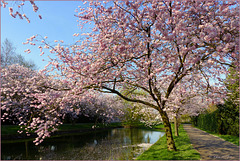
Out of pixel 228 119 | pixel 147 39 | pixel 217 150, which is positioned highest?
pixel 147 39

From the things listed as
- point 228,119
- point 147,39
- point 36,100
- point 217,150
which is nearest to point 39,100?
point 36,100

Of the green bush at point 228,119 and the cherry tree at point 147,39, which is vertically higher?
the cherry tree at point 147,39

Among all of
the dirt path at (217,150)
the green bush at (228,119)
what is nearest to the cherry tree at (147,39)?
the dirt path at (217,150)

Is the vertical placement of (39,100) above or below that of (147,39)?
below

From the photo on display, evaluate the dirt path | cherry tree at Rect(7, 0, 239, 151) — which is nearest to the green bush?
the dirt path

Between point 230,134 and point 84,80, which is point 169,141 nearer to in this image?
point 84,80

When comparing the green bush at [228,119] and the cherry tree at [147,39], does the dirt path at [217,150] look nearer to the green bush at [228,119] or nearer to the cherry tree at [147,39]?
the cherry tree at [147,39]

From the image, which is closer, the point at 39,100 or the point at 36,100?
the point at 39,100

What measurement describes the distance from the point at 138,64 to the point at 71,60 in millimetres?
3023

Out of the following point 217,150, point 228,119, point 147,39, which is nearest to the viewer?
point 147,39

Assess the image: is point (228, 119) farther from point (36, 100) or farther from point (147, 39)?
point (36, 100)

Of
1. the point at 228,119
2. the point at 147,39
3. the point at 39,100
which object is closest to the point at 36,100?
the point at 39,100

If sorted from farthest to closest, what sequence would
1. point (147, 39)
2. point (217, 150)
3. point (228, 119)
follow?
point (228, 119) < point (217, 150) < point (147, 39)

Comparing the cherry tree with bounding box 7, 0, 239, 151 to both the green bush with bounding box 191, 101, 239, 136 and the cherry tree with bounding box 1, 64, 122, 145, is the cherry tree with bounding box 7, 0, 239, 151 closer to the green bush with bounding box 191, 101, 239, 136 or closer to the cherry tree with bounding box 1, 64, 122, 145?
the cherry tree with bounding box 1, 64, 122, 145
